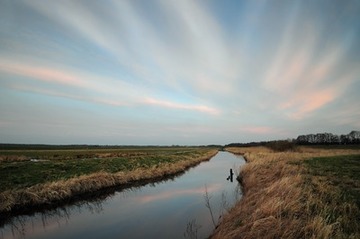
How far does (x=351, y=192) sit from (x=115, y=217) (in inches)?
443

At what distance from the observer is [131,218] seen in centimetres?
1421

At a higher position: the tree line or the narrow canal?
the tree line

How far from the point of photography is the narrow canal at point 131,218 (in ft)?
38.3

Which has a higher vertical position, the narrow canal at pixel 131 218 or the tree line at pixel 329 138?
the tree line at pixel 329 138

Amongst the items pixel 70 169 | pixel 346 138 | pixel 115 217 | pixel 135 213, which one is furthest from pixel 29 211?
pixel 346 138

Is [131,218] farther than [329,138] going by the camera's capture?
No

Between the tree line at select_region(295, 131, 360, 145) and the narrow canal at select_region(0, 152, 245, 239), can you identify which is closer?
the narrow canal at select_region(0, 152, 245, 239)

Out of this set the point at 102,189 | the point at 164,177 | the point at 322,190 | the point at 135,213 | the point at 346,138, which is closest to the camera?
the point at 322,190

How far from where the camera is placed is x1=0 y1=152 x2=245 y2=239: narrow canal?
11.7 metres

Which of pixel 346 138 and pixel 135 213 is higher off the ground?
pixel 346 138

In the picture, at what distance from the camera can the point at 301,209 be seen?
29.8 ft

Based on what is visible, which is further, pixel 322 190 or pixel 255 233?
pixel 322 190

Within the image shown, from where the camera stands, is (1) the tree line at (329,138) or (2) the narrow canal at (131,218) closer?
(2) the narrow canal at (131,218)

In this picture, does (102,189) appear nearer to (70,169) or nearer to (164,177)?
(70,169)
